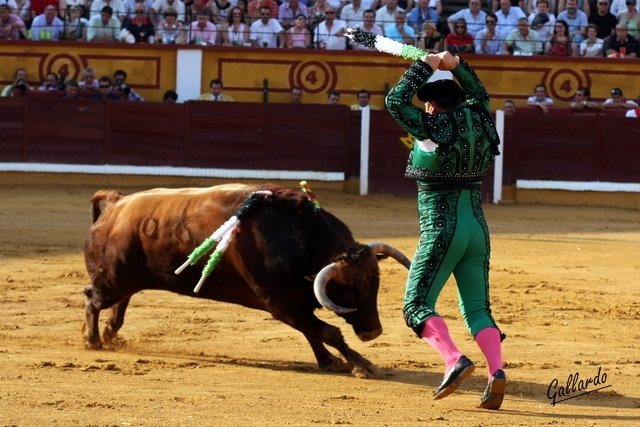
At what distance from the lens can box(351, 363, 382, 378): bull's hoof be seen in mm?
4641

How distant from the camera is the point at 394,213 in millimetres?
11406

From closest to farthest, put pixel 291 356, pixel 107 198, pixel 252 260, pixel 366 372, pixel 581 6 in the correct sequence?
1. pixel 366 372
2. pixel 252 260
3. pixel 291 356
4. pixel 107 198
5. pixel 581 6

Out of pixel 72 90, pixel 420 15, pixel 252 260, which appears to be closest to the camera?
pixel 252 260

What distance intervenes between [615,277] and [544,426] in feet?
14.2

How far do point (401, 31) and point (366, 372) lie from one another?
878cm

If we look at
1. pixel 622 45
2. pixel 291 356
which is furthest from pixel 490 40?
pixel 291 356

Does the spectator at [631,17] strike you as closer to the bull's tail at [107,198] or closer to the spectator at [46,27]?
the spectator at [46,27]

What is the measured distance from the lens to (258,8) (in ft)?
44.0

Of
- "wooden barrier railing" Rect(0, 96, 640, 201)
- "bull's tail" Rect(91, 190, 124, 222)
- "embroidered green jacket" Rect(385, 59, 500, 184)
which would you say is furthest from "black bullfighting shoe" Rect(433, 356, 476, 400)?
"wooden barrier railing" Rect(0, 96, 640, 201)

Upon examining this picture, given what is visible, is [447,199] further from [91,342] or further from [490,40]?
[490,40]

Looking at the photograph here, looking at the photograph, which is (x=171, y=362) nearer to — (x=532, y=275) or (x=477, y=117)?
(x=477, y=117)

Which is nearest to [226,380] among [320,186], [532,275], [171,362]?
[171,362]

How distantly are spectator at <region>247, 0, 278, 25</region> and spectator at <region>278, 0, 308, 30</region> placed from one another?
0.10 metres

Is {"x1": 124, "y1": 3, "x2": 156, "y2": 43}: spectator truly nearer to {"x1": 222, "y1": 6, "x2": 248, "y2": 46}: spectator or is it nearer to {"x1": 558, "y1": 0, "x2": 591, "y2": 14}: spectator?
{"x1": 222, "y1": 6, "x2": 248, "y2": 46}: spectator
